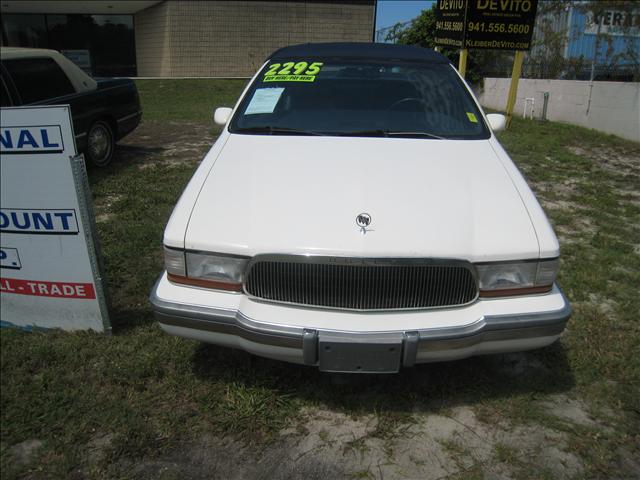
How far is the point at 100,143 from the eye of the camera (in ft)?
22.0

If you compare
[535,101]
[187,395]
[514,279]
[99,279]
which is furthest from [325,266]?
[535,101]

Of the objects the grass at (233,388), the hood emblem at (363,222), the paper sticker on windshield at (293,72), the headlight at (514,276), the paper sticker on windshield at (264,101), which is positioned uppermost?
the paper sticker on windshield at (293,72)

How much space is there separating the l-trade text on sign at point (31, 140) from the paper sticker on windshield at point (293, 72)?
1.54 metres

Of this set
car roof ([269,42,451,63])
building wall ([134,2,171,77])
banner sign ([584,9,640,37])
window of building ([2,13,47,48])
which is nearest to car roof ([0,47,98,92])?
car roof ([269,42,451,63])

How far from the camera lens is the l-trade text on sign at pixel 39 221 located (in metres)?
2.78

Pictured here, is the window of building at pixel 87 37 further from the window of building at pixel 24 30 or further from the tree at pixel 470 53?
the tree at pixel 470 53

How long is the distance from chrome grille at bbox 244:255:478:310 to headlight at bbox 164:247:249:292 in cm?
6

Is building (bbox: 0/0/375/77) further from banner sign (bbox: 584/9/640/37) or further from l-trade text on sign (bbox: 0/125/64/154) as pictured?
l-trade text on sign (bbox: 0/125/64/154)

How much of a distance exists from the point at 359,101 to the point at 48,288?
2270 mm

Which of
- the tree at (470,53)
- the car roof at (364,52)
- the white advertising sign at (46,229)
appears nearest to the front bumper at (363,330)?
the white advertising sign at (46,229)

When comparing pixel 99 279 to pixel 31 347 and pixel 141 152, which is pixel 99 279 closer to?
pixel 31 347

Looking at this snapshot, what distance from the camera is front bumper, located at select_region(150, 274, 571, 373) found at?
215 cm

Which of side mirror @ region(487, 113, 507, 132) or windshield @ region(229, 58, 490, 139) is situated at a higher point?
windshield @ region(229, 58, 490, 139)

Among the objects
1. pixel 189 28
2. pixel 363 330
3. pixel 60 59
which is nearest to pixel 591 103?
A: pixel 60 59
